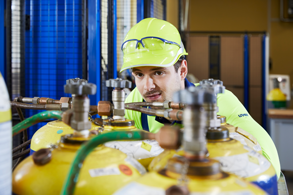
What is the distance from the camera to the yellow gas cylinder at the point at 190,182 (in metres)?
0.34

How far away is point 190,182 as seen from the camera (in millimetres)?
356

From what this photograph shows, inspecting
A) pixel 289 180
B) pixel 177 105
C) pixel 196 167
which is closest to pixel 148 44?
pixel 177 105

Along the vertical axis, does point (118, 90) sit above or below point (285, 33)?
below

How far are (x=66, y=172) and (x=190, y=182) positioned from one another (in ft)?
0.73

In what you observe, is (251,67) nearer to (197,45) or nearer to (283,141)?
(197,45)

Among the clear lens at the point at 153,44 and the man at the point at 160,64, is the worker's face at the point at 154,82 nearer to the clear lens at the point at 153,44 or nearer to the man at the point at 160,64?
the man at the point at 160,64

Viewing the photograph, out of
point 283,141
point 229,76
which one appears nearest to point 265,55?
point 229,76

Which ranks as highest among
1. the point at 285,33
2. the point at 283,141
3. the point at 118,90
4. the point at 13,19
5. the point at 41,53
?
the point at 285,33

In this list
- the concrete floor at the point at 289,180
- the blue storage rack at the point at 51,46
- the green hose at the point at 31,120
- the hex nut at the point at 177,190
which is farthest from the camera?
the concrete floor at the point at 289,180

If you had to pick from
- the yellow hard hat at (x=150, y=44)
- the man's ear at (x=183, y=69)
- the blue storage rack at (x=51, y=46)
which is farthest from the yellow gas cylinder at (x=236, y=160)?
the blue storage rack at (x=51, y=46)

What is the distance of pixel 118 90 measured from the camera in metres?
0.66

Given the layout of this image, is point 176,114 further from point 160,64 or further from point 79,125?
point 160,64

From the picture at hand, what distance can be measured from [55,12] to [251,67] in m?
3.97

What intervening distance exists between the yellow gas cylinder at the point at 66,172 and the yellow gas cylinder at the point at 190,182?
0.08m
